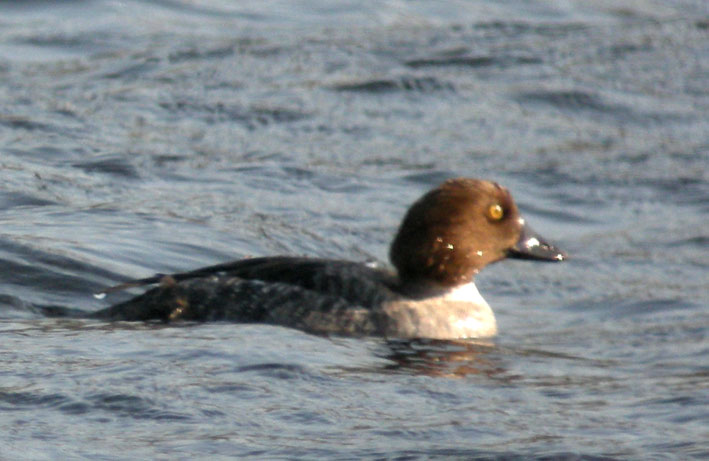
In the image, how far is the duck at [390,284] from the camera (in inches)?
334

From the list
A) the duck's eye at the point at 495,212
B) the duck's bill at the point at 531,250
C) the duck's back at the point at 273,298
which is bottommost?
the duck's back at the point at 273,298

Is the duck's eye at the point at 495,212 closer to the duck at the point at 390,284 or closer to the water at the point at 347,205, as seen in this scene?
the duck at the point at 390,284

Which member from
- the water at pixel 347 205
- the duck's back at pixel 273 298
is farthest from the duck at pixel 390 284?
the water at pixel 347 205

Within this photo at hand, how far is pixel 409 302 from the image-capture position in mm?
8758

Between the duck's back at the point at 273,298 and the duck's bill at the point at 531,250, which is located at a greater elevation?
the duck's bill at the point at 531,250

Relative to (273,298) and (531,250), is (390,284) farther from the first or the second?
(531,250)

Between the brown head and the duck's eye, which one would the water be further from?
the duck's eye

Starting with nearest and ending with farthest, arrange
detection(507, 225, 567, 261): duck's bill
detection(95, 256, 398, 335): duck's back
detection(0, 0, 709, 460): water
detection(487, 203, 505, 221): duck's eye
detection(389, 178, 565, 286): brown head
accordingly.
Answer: detection(0, 0, 709, 460): water → detection(95, 256, 398, 335): duck's back → detection(389, 178, 565, 286): brown head → detection(487, 203, 505, 221): duck's eye → detection(507, 225, 567, 261): duck's bill

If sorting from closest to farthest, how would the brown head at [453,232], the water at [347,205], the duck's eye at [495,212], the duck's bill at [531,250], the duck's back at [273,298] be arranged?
the water at [347,205] < the duck's back at [273,298] < the brown head at [453,232] < the duck's eye at [495,212] < the duck's bill at [531,250]

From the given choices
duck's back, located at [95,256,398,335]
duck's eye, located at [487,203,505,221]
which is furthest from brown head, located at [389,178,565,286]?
duck's back, located at [95,256,398,335]

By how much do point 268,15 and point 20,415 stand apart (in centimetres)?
1262

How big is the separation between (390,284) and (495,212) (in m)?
0.77

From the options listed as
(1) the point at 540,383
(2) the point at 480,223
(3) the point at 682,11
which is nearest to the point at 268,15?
(3) the point at 682,11

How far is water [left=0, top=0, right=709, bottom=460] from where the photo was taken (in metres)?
6.39
